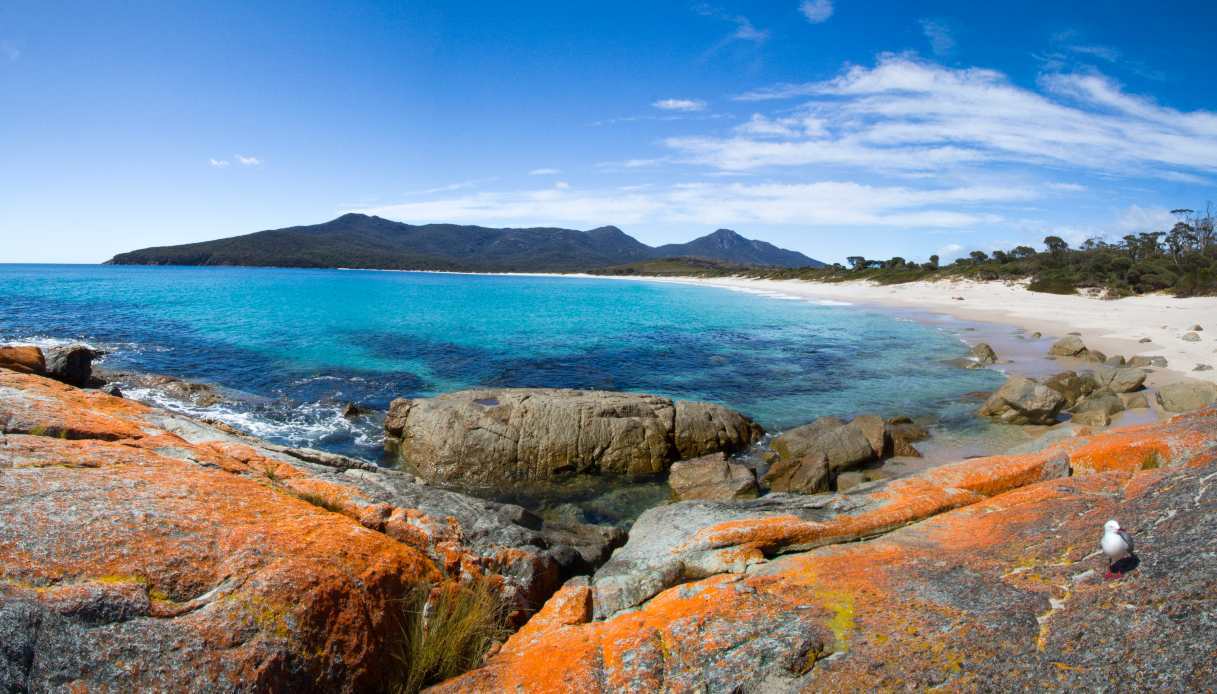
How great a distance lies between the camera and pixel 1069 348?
86.6 feet

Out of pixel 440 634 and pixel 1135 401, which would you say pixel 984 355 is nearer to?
pixel 1135 401

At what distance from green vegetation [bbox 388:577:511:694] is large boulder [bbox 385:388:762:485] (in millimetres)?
8657

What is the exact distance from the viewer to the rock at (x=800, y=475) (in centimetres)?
1298

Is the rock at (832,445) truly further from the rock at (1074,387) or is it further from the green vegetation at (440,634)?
the green vegetation at (440,634)

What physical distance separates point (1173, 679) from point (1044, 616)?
0.91m

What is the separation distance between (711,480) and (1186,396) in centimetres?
1478

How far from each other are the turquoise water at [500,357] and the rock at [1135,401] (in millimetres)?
4051

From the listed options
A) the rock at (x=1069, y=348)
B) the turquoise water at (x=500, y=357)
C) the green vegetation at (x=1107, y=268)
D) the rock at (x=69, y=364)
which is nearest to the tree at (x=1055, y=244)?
the green vegetation at (x=1107, y=268)

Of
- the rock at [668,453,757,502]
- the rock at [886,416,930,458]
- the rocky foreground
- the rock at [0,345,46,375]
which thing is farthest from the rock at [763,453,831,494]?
the rock at [0,345,46,375]

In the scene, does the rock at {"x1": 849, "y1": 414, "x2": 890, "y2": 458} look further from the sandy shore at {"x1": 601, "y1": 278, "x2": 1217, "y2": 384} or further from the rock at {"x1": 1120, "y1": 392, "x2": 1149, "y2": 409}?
the sandy shore at {"x1": 601, "y1": 278, "x2": 1217, "y2": 384}

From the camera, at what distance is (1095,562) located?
430 cm

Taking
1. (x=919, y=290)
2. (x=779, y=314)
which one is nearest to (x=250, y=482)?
(x=779, y=314)

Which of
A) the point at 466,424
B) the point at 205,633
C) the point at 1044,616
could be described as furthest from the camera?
the point at 466,424

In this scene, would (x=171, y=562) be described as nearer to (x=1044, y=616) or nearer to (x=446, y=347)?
(x=1044, y=616)
